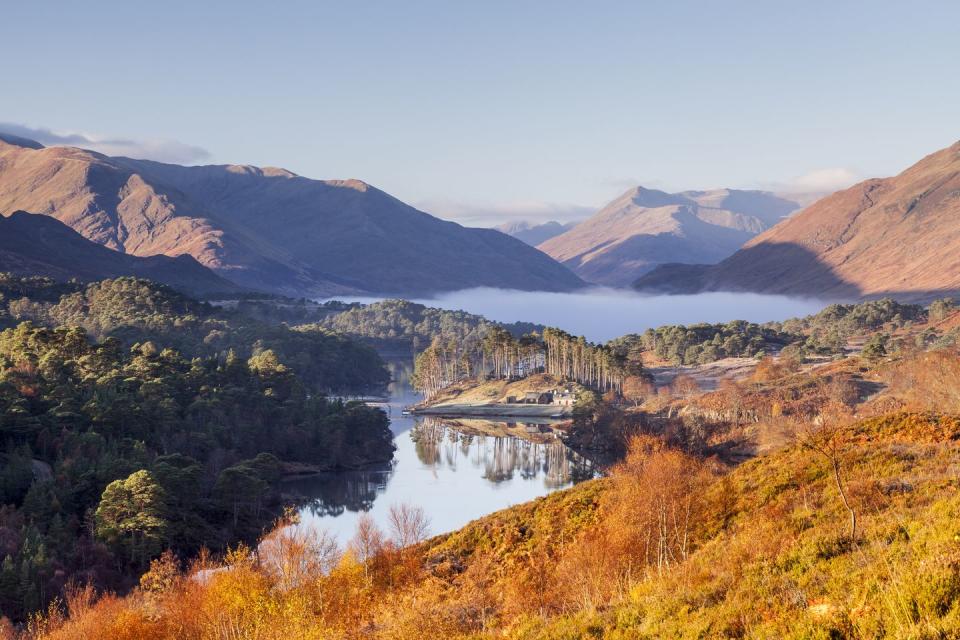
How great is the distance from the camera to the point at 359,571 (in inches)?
1837

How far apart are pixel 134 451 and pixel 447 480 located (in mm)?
34557

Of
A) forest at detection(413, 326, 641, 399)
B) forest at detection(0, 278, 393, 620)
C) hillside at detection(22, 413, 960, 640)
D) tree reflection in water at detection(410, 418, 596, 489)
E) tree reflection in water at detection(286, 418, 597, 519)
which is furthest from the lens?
forest at detection(413, 326, 641, 399)

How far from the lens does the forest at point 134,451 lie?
6209cm

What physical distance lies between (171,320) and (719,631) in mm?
179762

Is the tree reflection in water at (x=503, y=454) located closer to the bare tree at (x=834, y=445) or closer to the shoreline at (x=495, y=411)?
the shoreline at (x=495, y=411)

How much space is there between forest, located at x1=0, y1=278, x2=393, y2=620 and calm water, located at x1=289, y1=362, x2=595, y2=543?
4.98 metres

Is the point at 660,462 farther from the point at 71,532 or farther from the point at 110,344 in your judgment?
the point at 110,344

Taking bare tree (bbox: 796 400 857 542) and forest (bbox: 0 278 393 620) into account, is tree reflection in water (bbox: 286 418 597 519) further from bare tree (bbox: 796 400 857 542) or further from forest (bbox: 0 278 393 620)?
bare tree (bbox: 796 400 857 542)

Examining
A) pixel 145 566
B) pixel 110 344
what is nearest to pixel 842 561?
pixel 145 566

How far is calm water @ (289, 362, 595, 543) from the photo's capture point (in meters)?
83.9

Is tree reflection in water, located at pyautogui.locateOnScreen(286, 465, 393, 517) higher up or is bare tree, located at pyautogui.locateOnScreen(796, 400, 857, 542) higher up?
bare tree, located at pyautogui.locateOnScreen(796, 400, 857, 542)

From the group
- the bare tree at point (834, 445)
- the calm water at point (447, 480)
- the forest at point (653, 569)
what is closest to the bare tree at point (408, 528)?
the forest at point (653, 569)

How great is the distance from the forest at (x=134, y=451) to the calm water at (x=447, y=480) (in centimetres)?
498

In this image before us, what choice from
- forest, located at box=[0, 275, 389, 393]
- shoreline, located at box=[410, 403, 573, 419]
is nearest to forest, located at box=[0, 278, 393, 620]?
shoreline, located at box=[410, 403, 573, 419]
